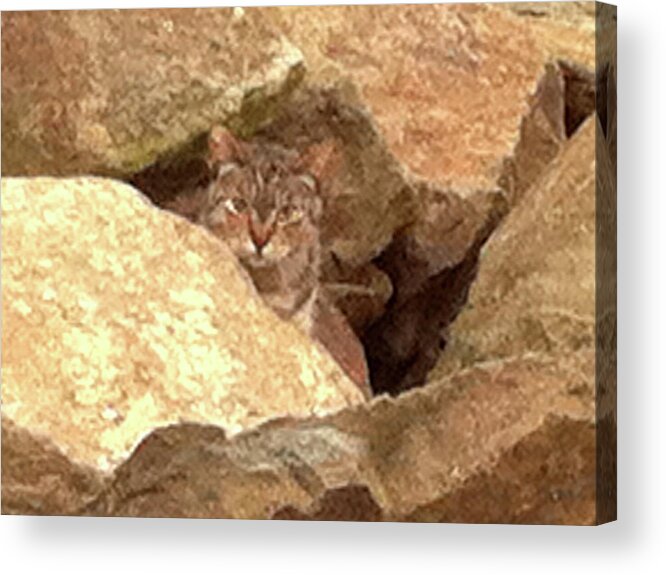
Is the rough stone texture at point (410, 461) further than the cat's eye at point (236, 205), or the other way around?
the cat's eye at point (236, 205)

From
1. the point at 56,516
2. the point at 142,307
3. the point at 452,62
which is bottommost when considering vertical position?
the point at 56,516

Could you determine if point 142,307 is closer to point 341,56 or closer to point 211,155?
point 211,155

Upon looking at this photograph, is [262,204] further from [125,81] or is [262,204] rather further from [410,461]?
[410,461]

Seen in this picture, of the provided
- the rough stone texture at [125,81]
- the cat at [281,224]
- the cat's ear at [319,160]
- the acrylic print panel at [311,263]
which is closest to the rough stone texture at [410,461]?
the acrylic print panel at [311,263]

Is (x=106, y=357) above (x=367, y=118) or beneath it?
beneath

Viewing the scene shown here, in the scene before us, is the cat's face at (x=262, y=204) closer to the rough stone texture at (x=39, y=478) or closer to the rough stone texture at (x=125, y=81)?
the rough stone texture at (x=125, y=81)

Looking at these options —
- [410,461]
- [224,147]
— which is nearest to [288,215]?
[224,147]

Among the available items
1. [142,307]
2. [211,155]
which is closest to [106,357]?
[142,307]
